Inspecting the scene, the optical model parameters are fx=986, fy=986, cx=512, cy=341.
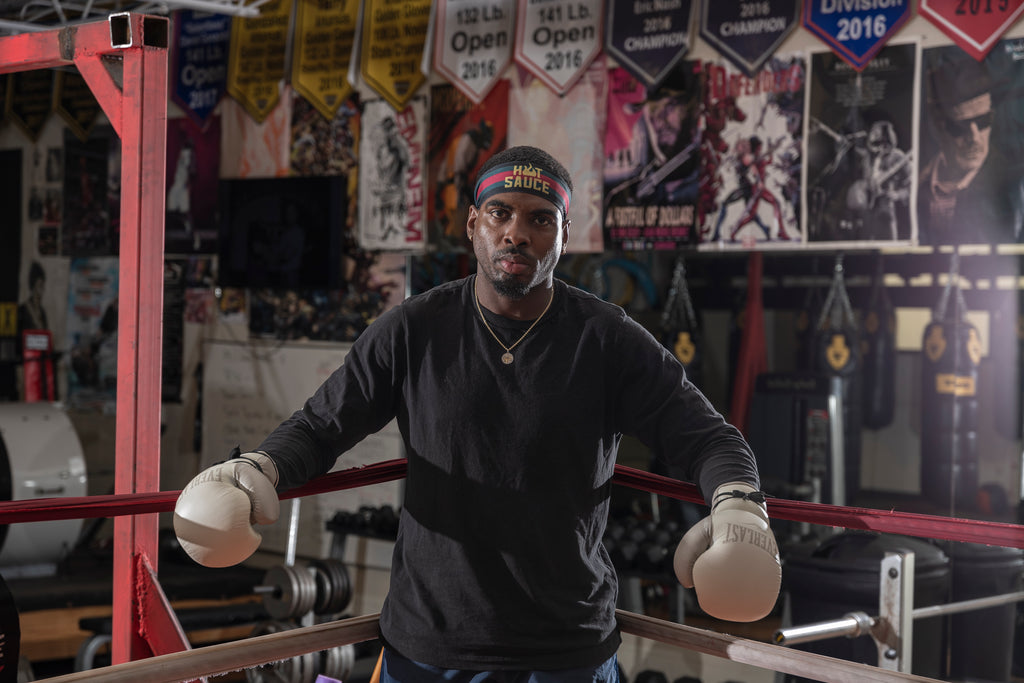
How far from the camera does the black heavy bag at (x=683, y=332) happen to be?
5.02 metres

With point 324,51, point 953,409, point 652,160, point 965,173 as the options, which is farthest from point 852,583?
point 324,51

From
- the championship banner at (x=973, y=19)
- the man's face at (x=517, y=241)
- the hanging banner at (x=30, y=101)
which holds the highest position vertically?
the hanging banner at (x=30, y=101)

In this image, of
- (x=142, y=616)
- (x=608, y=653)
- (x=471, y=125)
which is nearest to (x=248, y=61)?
(x=471, y=125)

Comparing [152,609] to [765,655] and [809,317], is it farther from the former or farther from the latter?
[809,317]

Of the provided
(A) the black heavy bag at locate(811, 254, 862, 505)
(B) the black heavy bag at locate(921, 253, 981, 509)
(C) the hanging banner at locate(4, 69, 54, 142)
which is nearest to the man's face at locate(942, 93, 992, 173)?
(B) the black heavy bag at locate(921, 253, 981, 509)

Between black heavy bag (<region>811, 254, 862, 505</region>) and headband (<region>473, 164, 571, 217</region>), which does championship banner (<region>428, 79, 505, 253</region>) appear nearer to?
black heavy bag (<region>811, 254, 862, 505</region>)

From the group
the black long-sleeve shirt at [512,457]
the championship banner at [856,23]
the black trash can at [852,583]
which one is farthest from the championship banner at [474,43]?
the black long-sleeve shirt at [512,457]

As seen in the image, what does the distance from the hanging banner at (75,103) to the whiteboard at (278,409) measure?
176 centimetres

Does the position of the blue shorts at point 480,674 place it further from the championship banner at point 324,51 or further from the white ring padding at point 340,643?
the championship banner at point 324,51

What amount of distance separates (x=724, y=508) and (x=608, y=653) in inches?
15.7

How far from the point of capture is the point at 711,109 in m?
4.52

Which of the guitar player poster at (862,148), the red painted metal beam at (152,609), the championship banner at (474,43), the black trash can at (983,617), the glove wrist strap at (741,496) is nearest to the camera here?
the glove wrist strap at (741,496)

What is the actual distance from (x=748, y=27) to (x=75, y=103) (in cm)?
444

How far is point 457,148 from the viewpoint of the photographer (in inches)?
202
